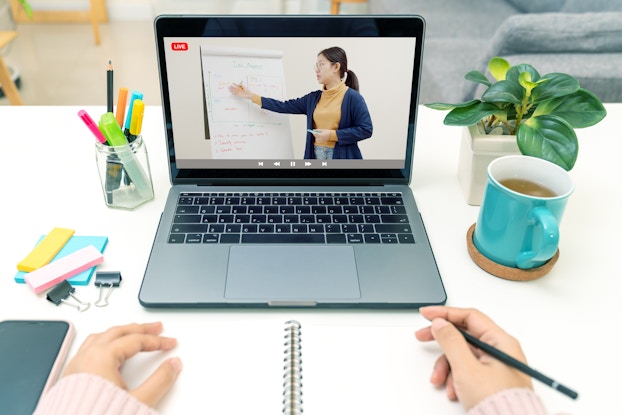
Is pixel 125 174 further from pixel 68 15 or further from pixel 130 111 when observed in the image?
pixel 68 15

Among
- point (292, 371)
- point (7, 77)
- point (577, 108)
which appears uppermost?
point (577, 108)

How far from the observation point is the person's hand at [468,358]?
0.54 meters

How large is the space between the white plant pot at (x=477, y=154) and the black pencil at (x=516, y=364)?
0.32 meters

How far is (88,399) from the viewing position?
51cm

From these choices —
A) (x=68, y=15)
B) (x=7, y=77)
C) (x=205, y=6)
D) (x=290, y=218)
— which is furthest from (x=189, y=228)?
(x=68, y=15)

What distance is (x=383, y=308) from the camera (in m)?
0.66

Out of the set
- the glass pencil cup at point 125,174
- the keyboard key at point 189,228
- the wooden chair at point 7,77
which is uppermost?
the glass pencil cup at point 125,174

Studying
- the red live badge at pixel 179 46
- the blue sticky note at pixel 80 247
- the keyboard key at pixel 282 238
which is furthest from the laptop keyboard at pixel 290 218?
the red live badge at pixel 179 46

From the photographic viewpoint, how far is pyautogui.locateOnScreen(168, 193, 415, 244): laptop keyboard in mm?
752

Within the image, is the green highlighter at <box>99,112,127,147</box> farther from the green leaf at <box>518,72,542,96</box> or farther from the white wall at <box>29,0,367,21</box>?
the white wall at <box>29,0,367,21</box>

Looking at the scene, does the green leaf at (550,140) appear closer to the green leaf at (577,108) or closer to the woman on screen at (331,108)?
the green leaf at (577,108)

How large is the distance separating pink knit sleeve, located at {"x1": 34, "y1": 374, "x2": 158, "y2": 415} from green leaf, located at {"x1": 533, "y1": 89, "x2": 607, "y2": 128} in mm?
651

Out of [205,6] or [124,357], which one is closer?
[124,357]

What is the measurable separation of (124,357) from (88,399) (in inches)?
2.5
